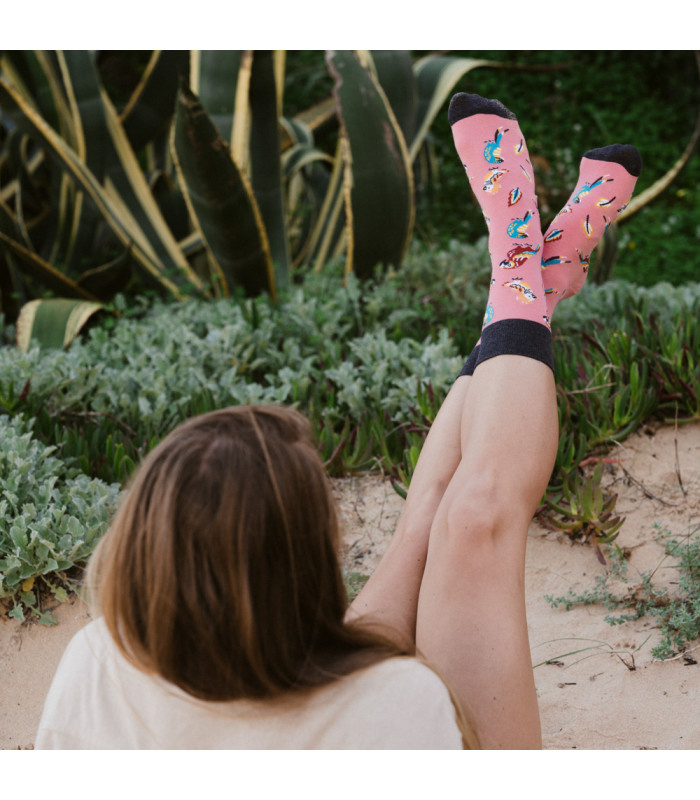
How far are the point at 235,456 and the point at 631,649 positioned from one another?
3.58ft

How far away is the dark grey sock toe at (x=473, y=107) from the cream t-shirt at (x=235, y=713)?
1381mm

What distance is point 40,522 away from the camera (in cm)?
175

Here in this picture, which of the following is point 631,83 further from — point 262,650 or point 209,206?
point 262,650

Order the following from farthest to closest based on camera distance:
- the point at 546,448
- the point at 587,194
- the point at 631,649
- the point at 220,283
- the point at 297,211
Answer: the point at 297,211 → the point at 220,283 → the point at 587,194 → the point at 631,649 → the point at 546,448

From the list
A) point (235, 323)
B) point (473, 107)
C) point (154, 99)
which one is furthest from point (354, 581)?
point (154, 99)

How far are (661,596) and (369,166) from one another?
6.02 feet

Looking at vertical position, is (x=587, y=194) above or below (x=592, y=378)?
above

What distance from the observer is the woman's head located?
85cm

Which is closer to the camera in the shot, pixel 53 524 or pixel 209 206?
pixel 53 524

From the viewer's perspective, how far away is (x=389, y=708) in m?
0.86

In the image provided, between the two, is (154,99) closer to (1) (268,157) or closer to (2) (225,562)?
(1) (268,157)

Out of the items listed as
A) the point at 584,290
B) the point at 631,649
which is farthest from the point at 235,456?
the point at 584,290

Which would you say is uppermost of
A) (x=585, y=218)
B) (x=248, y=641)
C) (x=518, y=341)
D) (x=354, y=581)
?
(x=585, y=218)

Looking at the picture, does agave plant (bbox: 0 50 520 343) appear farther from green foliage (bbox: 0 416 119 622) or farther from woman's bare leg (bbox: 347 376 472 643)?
woman's bare leg (bbox: 347 376 472 643)
